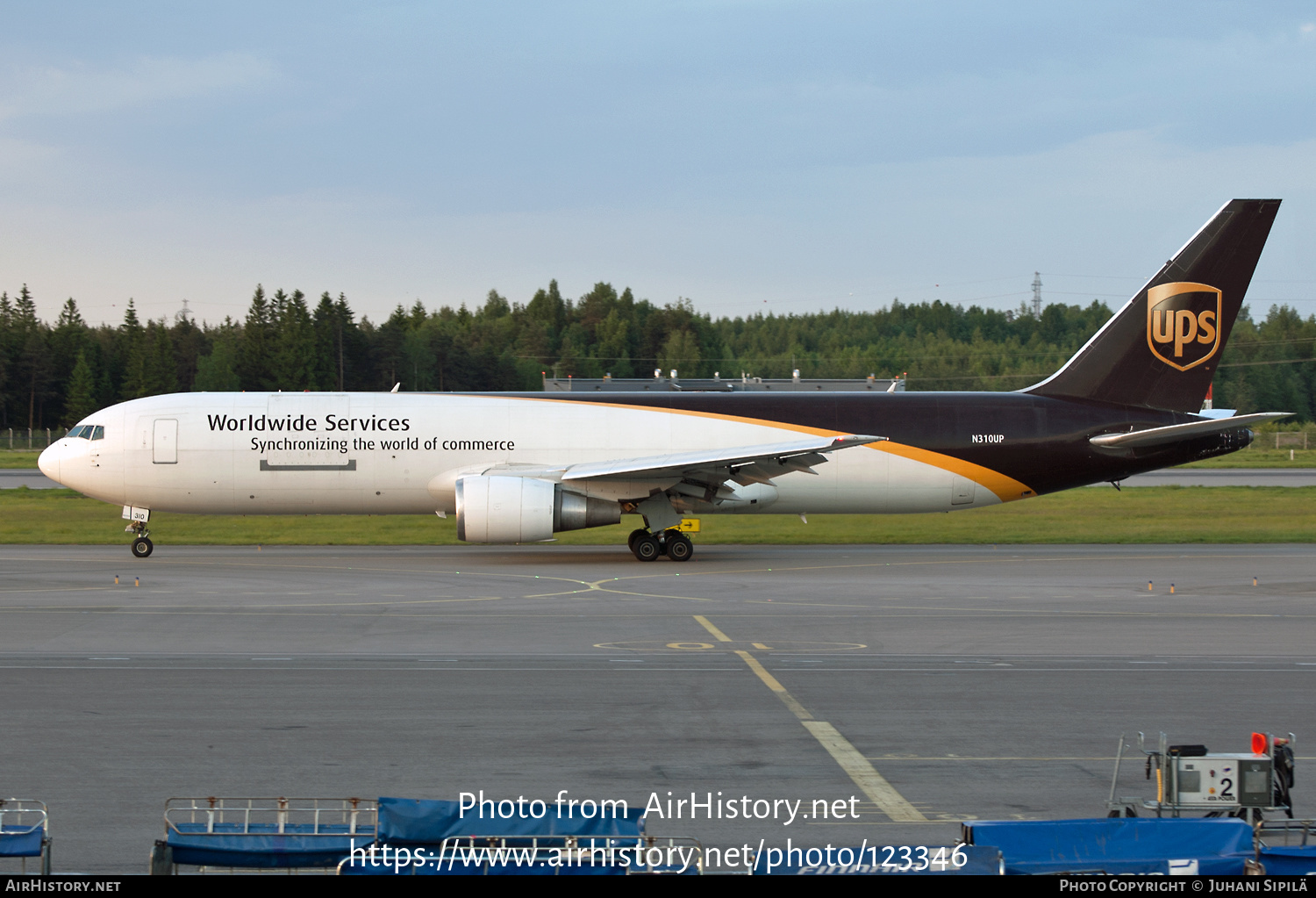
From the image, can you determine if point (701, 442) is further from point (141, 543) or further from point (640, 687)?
point (640, 687)

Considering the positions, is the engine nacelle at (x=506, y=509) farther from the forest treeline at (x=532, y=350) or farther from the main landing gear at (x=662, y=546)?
the forest treeline at (x=532, y=350)

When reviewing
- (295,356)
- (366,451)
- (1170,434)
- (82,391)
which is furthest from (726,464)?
(82,391)

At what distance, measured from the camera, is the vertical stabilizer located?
31859 mm

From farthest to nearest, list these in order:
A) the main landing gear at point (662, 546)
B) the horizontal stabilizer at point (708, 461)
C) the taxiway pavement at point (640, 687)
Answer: the main landing gear at point (662, 546) → the horizontal stabilizer at point (708, 461) → the taxiway pavement at point (640, 687)

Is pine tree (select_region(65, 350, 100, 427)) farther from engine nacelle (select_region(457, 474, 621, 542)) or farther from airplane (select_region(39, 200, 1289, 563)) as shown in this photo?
engine nacelle (select_region(457, 474, 621, 542))

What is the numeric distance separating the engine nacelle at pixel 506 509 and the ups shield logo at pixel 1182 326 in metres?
17.8

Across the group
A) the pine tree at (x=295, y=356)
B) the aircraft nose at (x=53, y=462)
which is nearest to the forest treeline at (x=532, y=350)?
the pine tree at (x=295, y=356)

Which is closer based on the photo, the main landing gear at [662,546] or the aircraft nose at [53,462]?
the main landing gear at [662,546]

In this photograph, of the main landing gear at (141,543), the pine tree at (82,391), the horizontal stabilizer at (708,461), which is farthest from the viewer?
the pine tree at (82,391)

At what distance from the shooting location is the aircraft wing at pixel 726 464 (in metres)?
28.7

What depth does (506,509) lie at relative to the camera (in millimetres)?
28078

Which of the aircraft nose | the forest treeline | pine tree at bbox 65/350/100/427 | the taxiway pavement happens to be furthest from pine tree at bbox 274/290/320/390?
the taxiway pavement

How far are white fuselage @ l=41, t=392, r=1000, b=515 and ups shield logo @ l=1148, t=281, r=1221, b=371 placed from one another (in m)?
7.41

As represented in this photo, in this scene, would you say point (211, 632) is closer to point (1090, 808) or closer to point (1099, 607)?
point (1090, 808)
